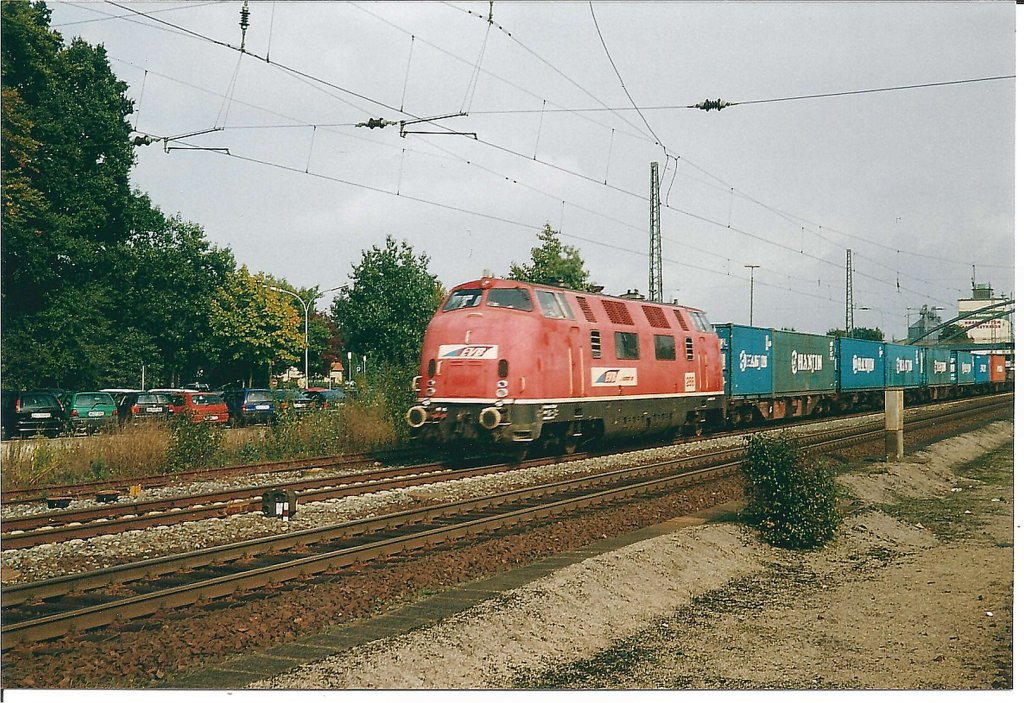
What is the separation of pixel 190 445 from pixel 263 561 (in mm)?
9152

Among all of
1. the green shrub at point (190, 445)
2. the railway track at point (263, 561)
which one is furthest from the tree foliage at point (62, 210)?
the railway track at point (263, 561)

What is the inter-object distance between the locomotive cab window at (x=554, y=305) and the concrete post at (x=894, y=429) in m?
7.10

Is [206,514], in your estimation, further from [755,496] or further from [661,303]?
[661,303]

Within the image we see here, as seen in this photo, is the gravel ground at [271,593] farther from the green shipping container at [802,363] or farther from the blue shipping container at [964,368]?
the blue shipping container at [964,368]

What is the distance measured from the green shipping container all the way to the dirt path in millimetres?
18260

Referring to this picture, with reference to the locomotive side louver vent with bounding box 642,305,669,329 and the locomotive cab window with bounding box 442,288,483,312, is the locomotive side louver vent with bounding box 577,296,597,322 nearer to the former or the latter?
the locomotive cab window with bounding box 442,288,483,312

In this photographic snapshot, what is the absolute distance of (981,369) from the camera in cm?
5228

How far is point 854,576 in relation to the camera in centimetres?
957

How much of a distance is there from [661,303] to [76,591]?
16186 millimetres

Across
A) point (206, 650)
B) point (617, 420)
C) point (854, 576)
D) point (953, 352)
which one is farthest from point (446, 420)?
point (953, 352)

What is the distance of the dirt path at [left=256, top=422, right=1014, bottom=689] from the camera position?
651 centimetres

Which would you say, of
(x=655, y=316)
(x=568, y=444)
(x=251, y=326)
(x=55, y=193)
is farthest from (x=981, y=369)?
(x=55, y=193)

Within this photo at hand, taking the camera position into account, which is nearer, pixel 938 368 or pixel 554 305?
pixel 554 305

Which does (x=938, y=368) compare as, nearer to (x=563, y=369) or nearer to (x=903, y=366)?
(x=903, y=366)
